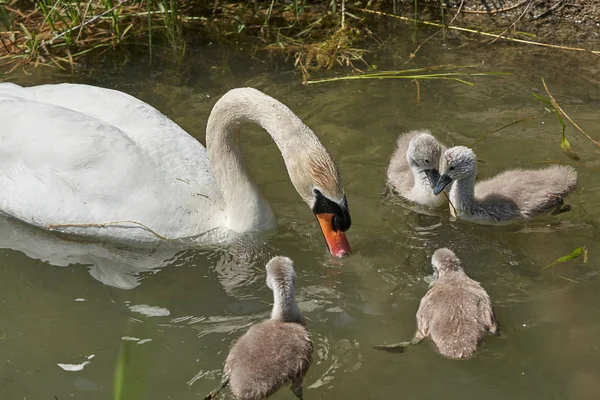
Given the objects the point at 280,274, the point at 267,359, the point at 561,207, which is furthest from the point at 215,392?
the point at 561,207

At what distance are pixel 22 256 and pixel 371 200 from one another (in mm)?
2413

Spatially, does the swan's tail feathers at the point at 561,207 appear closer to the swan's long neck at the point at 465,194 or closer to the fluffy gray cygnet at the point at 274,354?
the swan's long neck at the point at 465,194

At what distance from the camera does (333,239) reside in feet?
17.2

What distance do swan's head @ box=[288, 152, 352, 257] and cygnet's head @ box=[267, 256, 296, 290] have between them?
1.43 ft

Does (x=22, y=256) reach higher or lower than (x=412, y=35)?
lower

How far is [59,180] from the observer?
5.73 m

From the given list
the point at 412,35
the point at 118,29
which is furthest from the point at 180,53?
the point at 412,35

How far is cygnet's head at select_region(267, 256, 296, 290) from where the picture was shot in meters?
4.68

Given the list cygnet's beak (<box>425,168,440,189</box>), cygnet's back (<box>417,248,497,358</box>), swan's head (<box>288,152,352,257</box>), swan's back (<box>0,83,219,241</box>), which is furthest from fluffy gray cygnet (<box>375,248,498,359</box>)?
swan's back (<box>0,83,219,241</box>)

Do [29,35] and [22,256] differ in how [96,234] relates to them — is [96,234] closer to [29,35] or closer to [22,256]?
[22,256]

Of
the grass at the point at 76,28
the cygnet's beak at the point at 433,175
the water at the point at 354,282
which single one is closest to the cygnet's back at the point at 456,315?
the water at the point at 354,282

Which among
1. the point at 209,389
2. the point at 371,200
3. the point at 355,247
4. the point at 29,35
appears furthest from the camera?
the point at 29,35

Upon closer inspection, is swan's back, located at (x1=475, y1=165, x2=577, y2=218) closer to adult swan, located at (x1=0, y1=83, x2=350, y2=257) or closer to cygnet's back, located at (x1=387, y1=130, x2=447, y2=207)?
cygnet's back, located at (x1=387, y1=130, x2=447, y2=207)

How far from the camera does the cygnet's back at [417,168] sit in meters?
5.96
